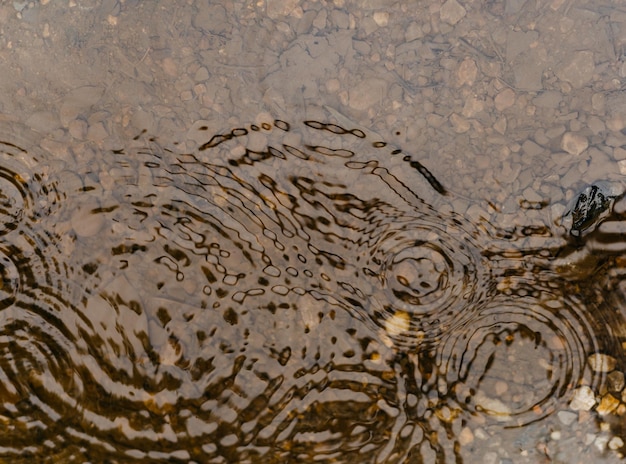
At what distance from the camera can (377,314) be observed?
8.41 feet

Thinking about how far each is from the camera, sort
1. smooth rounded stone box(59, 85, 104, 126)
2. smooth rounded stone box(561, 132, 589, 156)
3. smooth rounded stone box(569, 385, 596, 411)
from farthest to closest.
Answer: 1. smooth rounded stone box(59, 85, 104, 126)
2. smooth rounded stone box(561, 132, 589, 156)
3. smooth rounded stone box(569, 385, 596, 411)

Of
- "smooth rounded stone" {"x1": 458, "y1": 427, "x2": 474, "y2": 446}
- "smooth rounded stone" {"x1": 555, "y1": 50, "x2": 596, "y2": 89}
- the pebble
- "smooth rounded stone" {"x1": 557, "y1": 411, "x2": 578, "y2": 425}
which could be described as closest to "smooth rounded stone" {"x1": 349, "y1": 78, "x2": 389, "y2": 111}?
"smooth rounded stone" {"x1": 555, "y1": 50, "x2": 596, "y2": 89}

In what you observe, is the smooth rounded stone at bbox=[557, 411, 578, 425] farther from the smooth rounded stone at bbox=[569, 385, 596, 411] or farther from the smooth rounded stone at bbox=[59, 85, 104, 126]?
the smooth rounded stone at bbox=[59, 85, 104, 126]

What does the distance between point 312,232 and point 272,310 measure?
0.43 metres

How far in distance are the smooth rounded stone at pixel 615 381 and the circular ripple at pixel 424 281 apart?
28.4 inches

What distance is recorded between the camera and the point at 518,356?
252cm

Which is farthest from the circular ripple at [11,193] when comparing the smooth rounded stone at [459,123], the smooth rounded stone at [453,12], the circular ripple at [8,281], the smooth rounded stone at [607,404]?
the smooth rounded stone at [607,404]

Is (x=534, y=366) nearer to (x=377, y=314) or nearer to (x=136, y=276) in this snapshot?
(x=377, y=314)

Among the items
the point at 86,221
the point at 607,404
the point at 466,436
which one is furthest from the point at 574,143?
the point at 86,221

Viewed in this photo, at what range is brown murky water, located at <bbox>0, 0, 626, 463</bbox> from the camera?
2527mm

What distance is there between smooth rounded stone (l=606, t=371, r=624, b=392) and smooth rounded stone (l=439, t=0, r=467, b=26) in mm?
1887

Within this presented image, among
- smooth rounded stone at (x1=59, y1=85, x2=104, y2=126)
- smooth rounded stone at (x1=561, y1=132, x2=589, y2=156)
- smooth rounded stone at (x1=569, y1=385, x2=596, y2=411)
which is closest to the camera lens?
smooth rounded stone at (x1=569, y1=385, x2=596, y2=411)

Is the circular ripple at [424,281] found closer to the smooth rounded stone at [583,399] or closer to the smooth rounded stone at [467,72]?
the smooth rounded stone at [583,399]

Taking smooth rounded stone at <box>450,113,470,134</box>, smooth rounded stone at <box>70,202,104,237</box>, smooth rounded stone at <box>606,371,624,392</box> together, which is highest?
smooth rounded stone at <box>450,113,470,134</box>
